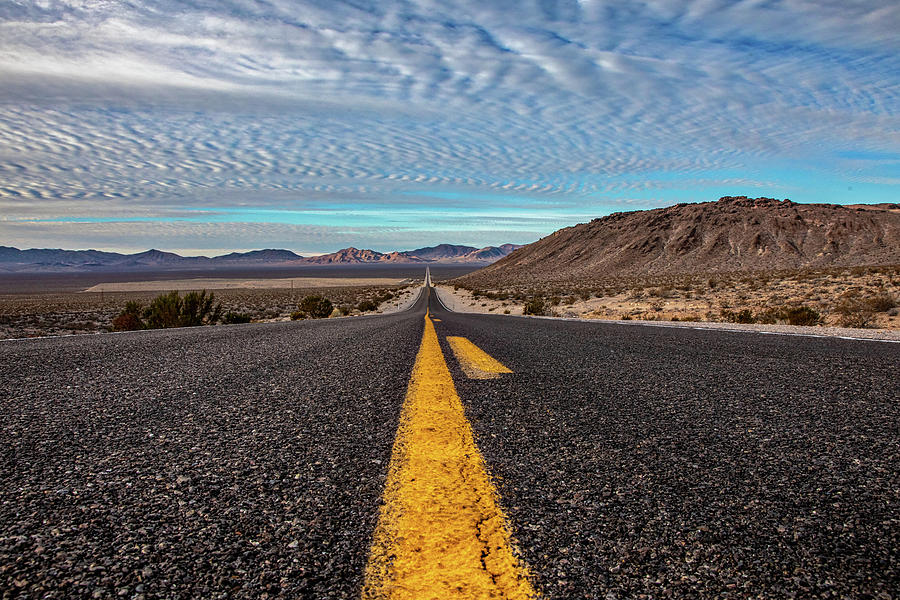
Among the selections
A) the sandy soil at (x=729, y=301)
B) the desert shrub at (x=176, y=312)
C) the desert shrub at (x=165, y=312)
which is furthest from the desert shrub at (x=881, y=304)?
the desert shrub at (x=165, y=312)

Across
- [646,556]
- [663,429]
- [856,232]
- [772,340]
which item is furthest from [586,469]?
[856,232]

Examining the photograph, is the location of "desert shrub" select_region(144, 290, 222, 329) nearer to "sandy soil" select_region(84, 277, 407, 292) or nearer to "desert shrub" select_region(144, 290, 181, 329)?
"desert shrub" select_region(144, 290, 181, 329)

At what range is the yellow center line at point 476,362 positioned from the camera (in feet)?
10.8

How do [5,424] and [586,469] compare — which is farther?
[5,424]

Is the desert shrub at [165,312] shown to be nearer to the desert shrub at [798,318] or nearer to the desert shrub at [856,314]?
the desert shrub at [798,318]

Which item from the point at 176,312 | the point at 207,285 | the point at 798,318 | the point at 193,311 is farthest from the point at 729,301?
the point at 207,285

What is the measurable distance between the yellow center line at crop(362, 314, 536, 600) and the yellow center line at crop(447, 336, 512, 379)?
52.5 inches

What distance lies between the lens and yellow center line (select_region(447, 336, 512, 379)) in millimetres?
3295

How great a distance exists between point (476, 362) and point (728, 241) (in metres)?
83.5

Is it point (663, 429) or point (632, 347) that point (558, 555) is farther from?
point (632, 347)

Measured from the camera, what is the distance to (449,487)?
1417 mm

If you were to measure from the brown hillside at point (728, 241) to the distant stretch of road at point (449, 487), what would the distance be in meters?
72.0

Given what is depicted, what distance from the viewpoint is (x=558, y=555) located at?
1.08 m

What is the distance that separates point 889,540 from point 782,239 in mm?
85144
